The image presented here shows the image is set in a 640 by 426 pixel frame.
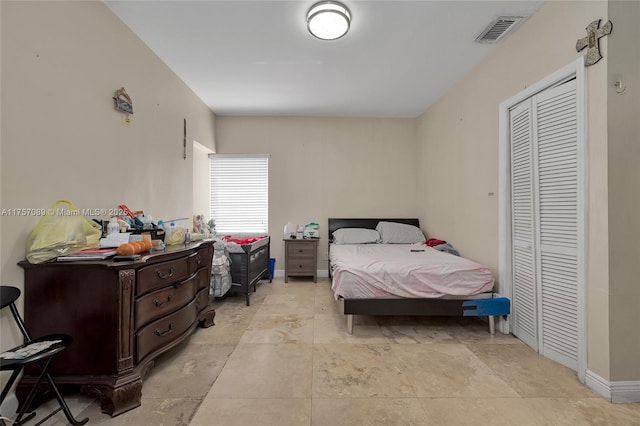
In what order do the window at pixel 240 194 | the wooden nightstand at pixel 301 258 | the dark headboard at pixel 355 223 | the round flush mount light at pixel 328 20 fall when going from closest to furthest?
the round flush mount light at pixel 328 20
the wooden nightstand at pixel 301 258
the dark headboard at pixel 355 223
the window at pixel 240 194

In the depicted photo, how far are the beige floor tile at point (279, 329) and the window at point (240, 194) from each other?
2082 millimetres

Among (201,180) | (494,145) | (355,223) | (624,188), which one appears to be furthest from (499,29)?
(201,180)

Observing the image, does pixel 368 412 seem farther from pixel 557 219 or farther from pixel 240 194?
pixel 240 194

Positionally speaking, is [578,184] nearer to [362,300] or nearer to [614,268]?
[614,268]

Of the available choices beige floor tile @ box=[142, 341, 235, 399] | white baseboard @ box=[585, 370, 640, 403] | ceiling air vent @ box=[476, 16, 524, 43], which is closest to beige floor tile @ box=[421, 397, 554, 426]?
white baseboard @ box=[585, 370, 640, 403]

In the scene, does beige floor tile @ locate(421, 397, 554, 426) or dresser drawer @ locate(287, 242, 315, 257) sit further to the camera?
dresser drawer @ locate(287, 242, 315, 257)

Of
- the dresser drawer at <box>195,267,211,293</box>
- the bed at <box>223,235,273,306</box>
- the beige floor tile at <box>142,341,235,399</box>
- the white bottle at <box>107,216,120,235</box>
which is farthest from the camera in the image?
the bed at <box>223,235,273,306</box>

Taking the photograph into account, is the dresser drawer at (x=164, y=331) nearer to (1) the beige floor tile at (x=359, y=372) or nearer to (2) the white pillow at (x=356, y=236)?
(1) the beige floor tile at (x=359, y=372)

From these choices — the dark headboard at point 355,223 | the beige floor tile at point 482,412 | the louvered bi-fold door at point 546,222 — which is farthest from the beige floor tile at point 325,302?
the louvered bi-fold door at point 546,222

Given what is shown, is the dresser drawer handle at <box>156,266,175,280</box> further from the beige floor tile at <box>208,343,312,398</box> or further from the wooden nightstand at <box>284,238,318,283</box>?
the wooden nightstand at <box>284,238,318,283</box>

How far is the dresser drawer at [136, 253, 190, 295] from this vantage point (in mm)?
1757

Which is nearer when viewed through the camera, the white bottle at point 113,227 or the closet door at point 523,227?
the white bottle at point 113,227

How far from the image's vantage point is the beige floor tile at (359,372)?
1.79 m

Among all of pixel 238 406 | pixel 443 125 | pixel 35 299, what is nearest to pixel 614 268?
pixel 238 406
